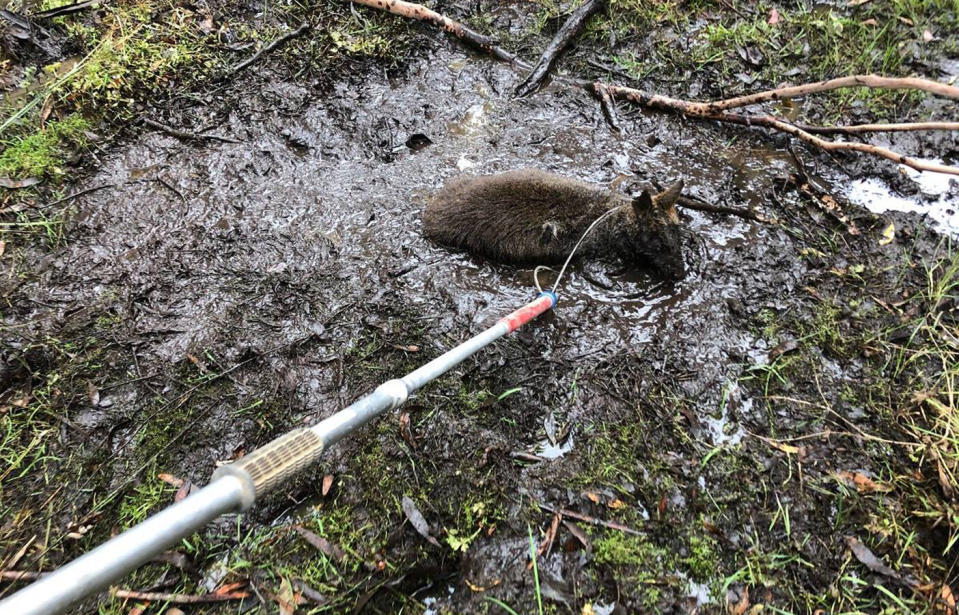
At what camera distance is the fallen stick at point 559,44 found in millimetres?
5526

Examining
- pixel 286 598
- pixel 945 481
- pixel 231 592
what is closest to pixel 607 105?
pixel 945 481

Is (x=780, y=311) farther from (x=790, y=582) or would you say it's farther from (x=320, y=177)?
(x=320, y=177)

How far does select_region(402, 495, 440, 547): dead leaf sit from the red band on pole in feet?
3.89

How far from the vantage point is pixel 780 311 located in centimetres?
389

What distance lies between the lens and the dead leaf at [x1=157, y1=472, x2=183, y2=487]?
293cm

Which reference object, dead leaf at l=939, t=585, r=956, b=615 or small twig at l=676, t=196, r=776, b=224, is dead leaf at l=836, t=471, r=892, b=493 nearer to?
dead leaf at l=939, t=585, r=956, b=615

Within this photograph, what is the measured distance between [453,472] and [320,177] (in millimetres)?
3037

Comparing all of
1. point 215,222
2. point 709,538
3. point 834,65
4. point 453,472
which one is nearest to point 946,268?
point 834,65

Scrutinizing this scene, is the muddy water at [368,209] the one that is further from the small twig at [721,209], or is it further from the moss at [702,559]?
the moss at [702,559]

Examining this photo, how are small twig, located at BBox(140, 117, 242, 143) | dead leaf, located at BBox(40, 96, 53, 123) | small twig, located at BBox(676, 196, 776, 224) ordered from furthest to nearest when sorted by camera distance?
small twig, located at BBox(140, 117, 242, 143) → dead leaf, located at BBox(40, 96, 53, 123) → small twig, located at BBox(676, 196, 776, 224)

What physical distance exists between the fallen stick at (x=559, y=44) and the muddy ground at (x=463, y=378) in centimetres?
74

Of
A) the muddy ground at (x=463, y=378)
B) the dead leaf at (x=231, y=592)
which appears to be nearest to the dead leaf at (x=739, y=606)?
the muddy ground at (x=463, y=378)

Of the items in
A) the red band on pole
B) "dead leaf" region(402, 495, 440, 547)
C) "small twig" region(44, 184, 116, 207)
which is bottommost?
"dead leaf" region(402, 495, 440, 547)

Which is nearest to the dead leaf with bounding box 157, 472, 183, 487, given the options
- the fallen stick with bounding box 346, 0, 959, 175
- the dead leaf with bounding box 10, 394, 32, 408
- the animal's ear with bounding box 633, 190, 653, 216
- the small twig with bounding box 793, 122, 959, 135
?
the dead leaf with bounding box 10, 394, 32, 408
